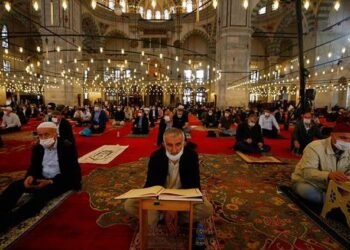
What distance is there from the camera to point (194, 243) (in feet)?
6.77

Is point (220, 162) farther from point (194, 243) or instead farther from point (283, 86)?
point (283, 86)

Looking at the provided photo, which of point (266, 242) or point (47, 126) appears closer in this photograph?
point (266, 242)

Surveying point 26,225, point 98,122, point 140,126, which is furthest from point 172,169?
point 98,122

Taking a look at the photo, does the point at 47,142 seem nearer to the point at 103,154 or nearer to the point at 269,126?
the point at 103,154

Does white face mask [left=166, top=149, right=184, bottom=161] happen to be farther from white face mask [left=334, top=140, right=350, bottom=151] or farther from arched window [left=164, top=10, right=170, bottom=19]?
arched window [left=164, top=10, right=170, bottom=19]

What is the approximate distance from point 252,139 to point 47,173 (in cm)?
439

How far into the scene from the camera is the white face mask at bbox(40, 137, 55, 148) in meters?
2.88

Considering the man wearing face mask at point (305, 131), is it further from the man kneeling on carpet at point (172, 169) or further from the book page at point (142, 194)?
the book page at point (142, 194)

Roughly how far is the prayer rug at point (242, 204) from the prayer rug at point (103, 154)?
0.62 meters

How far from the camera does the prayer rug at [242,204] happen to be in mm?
2283

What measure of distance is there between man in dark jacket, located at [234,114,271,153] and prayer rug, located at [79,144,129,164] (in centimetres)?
282

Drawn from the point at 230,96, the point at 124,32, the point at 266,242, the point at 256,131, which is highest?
the point at 124,32

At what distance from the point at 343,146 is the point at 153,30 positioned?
96.5 feet

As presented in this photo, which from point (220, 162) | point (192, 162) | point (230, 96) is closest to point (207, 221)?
point (192, 162)
